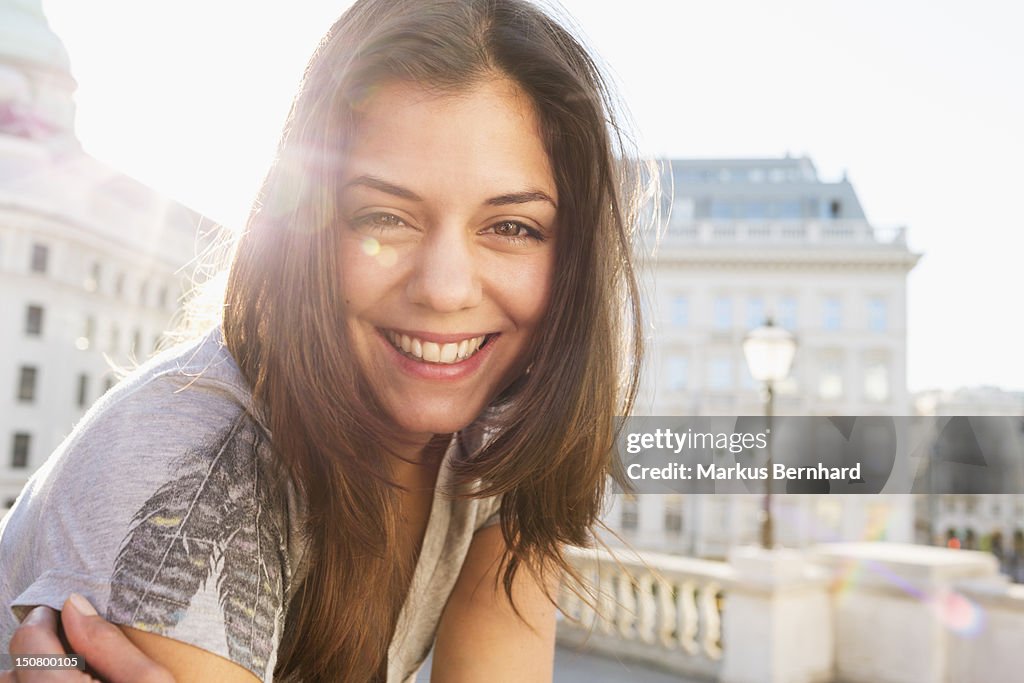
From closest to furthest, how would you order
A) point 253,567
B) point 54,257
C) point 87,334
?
point 253,567 → point 54,257 → point 87,334

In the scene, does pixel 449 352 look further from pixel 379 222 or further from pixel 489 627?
pixel 489 627

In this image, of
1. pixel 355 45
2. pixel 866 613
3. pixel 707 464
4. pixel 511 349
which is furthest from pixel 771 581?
pixel 355 45

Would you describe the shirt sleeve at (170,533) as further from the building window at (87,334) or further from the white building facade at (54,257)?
Result: the building window at (87,334)

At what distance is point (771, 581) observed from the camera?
19.3 ft

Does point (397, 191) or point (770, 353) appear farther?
point (770, 353)

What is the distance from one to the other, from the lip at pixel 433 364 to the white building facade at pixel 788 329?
33.1 metres

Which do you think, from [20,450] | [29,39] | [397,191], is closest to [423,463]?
[397,191]

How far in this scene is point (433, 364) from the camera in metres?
1.28

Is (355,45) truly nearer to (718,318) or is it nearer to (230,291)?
(230,291)

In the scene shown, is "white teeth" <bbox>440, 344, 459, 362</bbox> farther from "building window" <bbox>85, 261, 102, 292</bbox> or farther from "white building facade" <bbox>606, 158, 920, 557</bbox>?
"building window" <bbox>85, 261, 102, 292</bbox>

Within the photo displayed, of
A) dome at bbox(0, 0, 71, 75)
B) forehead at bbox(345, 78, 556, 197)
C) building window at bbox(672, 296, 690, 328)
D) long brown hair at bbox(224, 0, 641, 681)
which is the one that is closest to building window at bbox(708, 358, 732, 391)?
building window at bbox(672, 296, 690, 328)

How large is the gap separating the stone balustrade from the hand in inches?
189

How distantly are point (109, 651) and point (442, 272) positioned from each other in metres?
0.59

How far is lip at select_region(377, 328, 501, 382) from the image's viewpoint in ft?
4.09
